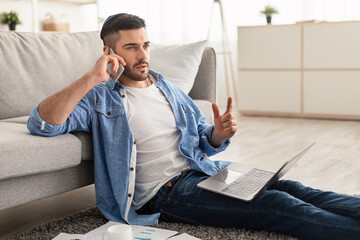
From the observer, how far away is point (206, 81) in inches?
110

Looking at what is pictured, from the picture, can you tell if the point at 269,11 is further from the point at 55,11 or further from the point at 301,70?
the point at 55,11

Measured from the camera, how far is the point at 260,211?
162 cm

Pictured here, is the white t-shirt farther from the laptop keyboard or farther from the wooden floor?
the wooden floor

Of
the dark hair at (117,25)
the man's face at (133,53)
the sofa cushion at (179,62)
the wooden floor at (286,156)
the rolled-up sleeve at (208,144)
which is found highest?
the dark hair at (117,25)

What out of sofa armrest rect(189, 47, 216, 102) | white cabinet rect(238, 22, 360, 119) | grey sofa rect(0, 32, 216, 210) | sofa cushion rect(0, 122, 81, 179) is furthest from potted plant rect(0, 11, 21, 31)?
sofa cushion rect(0, 122, 81, 179)

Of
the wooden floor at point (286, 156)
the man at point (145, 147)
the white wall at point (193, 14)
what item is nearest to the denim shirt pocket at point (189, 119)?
the man at point (145, 147)

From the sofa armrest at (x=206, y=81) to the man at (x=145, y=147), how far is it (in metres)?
0.89

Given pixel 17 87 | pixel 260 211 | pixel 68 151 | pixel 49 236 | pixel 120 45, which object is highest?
pixel 120 45

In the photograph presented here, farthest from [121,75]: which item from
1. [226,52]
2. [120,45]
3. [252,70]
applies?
[226,52]

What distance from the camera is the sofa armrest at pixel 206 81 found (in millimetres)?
2787

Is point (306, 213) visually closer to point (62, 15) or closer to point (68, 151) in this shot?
point (68, 151)

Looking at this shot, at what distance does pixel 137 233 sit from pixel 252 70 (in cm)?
356

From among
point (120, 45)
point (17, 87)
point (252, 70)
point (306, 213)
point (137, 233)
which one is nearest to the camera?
point (306, 213)

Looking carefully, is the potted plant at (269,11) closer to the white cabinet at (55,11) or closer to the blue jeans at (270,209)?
the white cabinet at (55,11)
